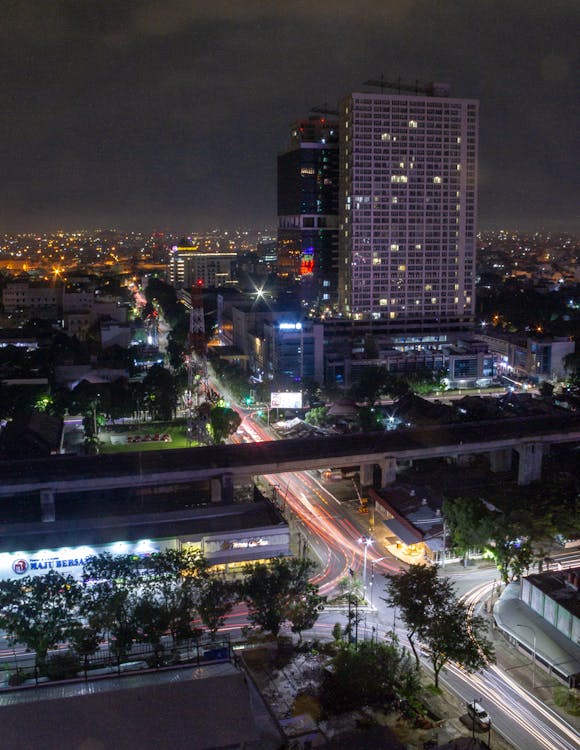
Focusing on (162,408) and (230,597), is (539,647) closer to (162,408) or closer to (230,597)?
(230,597)

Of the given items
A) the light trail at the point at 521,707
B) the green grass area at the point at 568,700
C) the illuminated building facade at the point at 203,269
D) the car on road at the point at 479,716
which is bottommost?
the light trail at the point at 521,707

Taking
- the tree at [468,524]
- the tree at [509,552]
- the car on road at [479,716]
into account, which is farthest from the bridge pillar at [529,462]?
the car on road at [479,716]

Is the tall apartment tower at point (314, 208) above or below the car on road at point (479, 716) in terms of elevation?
above

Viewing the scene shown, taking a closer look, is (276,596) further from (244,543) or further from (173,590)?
(244,543)

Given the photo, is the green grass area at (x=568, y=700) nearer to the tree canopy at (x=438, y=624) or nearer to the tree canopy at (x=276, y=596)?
the tree canopy at (x=438, y=624)

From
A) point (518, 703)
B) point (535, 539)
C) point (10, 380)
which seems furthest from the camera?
point (10, 380)

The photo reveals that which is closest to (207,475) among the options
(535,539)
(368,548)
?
(368,548)
